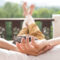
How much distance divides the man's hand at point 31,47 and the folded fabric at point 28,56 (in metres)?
0.03

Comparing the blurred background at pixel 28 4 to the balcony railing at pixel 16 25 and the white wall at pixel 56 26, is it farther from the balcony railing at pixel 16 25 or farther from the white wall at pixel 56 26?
the white wall at pixel 56 26

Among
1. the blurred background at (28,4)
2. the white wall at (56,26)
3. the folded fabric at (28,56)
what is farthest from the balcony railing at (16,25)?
the folded fabric at (28,56)

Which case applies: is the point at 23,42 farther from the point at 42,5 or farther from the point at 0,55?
the point at 42,5

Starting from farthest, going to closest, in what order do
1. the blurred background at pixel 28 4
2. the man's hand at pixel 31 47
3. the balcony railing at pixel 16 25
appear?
the blurred background at pixel 28 4 < the balcony railing at pixel 16 25 < the man's hand at pixel 31 47

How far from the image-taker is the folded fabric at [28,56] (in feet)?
3.49

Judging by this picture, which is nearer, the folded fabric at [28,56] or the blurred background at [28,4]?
the folded fabric at [28,56]

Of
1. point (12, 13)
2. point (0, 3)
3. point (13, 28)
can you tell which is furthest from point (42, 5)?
point (13, 28)

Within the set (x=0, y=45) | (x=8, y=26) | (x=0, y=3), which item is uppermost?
(x=0, y=3)

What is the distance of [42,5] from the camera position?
3.95 metres

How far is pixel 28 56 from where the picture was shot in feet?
3.63

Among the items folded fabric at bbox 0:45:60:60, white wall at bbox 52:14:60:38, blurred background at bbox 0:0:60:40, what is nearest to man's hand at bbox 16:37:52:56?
folded fabric at bbox 0:45:60:60

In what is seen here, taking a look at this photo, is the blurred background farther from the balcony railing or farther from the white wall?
the white wall

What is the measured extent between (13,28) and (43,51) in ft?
6.29

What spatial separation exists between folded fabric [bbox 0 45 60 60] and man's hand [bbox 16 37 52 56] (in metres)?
0.03
